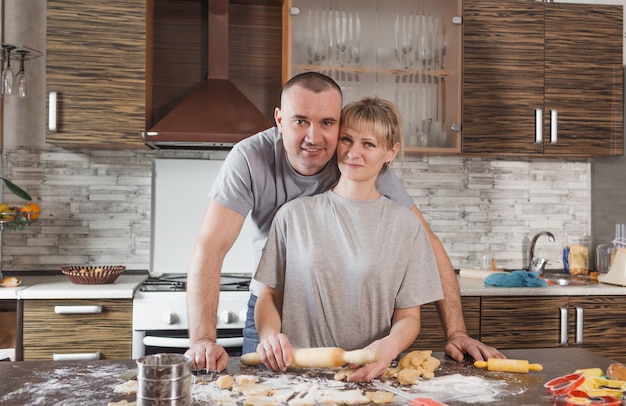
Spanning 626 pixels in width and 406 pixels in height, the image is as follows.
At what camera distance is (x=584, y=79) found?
11.8 ft

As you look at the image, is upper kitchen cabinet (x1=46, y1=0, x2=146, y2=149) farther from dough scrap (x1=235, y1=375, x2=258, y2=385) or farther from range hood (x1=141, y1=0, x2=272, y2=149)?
dough scrap (x1=235, y1=375, x2=258, y2=385)

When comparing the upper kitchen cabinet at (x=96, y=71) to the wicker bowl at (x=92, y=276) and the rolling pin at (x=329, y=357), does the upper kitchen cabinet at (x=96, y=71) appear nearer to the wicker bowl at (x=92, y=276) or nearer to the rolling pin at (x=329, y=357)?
the wicker bowl at (x=92, y=276)

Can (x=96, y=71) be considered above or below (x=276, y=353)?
above

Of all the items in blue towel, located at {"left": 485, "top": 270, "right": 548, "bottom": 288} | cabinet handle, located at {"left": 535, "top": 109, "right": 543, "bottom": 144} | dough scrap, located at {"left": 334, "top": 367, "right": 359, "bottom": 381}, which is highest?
cabinet handle, located at {"left": 535, "top": 109, "right": 543, "bottom": 144}

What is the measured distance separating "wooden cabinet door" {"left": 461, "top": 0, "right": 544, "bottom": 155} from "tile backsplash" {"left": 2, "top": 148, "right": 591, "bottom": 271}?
0.38 metres

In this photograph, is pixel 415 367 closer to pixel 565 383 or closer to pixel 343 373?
pixel 343 373

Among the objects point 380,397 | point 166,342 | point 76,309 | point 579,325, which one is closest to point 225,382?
point 380,397

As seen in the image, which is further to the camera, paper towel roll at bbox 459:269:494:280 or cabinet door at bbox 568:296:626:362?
paper towel roll at bbox 459:269:494:280

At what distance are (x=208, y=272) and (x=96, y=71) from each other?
5.55ft

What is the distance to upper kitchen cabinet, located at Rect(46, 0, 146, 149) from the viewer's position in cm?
318

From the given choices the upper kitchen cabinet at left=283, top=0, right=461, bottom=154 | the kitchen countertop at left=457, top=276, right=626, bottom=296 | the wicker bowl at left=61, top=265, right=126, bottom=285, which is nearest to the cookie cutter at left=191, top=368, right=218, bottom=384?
the wicker bowl at left=61, top=265, right=126, bottom=285

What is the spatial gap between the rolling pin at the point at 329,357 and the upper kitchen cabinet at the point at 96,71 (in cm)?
197

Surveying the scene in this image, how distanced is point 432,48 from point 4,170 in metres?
2.42

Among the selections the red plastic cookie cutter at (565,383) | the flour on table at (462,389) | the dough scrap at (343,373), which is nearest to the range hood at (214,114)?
the dough scrap at (343,373)
